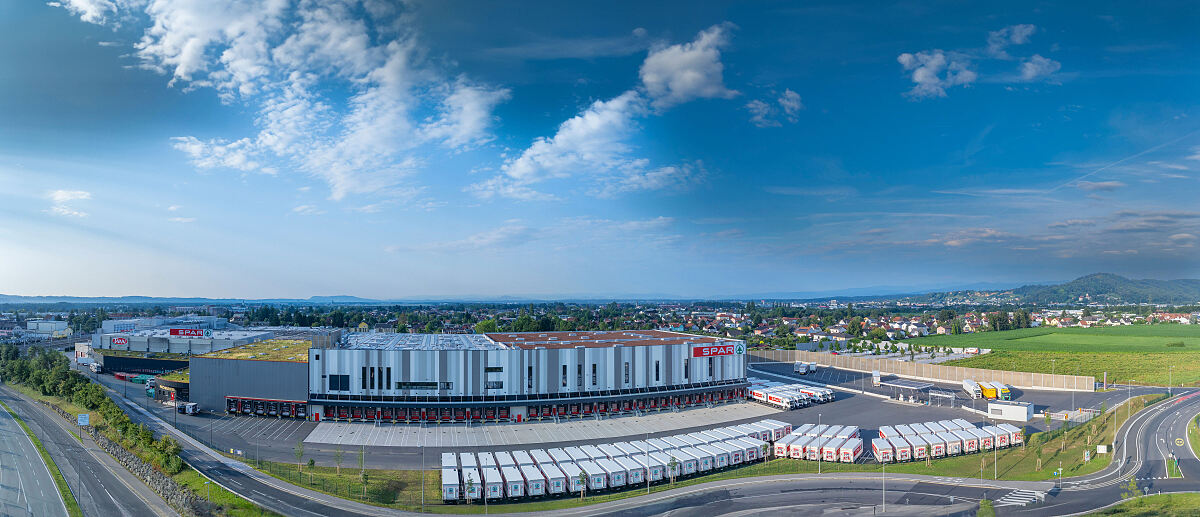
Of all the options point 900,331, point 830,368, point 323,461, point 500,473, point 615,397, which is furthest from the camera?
point 900,331

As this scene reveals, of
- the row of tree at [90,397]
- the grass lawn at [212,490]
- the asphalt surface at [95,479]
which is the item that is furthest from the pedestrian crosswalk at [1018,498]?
the row of tree at [90,397]

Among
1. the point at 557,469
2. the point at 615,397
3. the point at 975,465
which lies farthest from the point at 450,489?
the point at 975,465

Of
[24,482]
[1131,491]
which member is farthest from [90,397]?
[1131,491]

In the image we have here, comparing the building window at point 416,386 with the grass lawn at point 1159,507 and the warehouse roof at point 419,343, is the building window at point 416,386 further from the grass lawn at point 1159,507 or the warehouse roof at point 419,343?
the grass lawn at point 1159,507

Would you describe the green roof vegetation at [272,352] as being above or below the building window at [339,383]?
above

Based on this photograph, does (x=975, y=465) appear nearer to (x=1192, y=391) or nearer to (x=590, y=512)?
(x=590, y=512)

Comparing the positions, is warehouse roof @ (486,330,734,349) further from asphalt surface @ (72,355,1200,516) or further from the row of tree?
the row of tree

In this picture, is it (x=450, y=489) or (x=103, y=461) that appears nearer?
(x=450, y=489)
